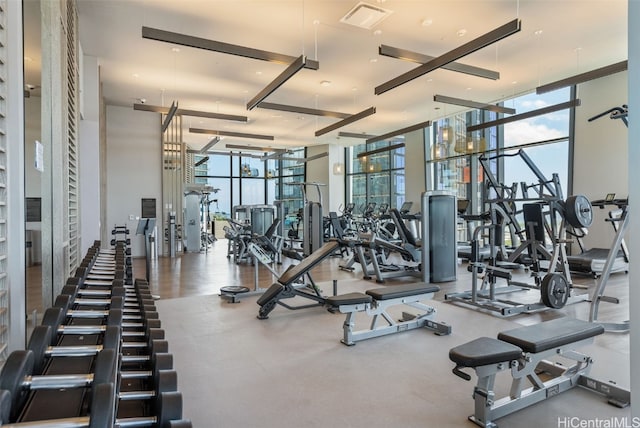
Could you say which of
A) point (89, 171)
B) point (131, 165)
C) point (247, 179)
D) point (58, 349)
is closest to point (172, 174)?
point (131, 165)

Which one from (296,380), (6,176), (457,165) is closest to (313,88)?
(457,165)

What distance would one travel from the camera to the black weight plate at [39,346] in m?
1.05

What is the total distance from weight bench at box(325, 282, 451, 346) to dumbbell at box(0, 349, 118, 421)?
2.73 metres

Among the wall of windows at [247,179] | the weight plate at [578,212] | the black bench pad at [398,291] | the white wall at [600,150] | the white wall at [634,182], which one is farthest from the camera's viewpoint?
the wall of windows at [247,179]

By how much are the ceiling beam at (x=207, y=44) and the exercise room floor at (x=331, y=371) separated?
327cm

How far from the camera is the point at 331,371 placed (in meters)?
2.96

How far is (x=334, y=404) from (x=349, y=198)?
1370 cm

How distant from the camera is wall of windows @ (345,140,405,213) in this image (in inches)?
520

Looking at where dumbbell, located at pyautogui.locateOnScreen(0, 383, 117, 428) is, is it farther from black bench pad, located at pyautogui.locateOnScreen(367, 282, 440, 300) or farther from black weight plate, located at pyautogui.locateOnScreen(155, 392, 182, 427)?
black bench pad, located at pyautogui.locateOnScreen(367, 282, 440, 300)

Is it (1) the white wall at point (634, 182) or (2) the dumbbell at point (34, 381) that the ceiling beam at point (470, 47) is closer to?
(1) the white wall at point (634, 182)

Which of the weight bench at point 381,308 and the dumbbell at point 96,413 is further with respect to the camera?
the weight bench at point 381,308

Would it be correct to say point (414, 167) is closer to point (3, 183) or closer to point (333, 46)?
point (333, 46)

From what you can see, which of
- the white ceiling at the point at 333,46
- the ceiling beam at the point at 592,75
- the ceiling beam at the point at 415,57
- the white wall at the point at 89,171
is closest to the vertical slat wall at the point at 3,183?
the white wall at the point at 89,171

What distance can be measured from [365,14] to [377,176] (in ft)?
32.8
